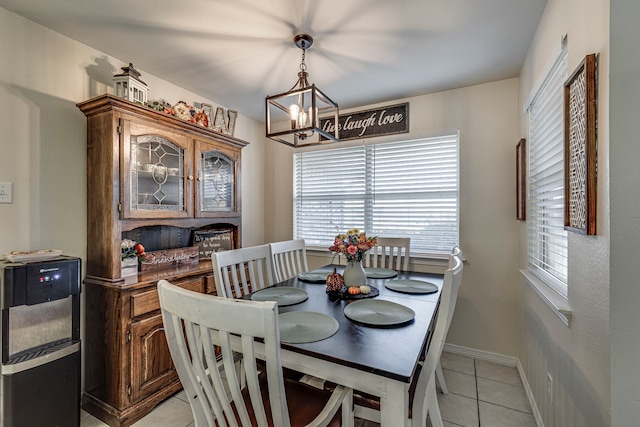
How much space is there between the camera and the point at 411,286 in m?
1.91

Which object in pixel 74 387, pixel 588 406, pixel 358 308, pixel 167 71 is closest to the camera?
pixel 588 406

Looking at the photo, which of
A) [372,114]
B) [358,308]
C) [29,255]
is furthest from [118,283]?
[372,114]

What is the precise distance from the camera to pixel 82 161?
1975mm

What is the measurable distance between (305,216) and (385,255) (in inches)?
47.9

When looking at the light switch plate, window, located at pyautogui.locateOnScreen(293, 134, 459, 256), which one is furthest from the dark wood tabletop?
the light switch plate

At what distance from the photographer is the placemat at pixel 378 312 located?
1.31m

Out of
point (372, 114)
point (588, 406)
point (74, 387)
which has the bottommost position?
point (74, 387)

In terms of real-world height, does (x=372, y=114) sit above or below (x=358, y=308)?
above

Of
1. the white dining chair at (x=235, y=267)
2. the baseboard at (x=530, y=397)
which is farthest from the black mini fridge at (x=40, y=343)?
the baseboard at (x=530, y=397)

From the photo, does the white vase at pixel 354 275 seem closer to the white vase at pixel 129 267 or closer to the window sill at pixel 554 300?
the window sill at pixel 554 300

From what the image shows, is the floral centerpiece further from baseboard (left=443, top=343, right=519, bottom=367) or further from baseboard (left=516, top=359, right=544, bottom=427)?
baseboard (left=443, top=343, right=519, bottom=367)

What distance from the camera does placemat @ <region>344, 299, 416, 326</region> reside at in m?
1.31

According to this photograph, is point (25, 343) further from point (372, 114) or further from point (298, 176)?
point (372, 114)

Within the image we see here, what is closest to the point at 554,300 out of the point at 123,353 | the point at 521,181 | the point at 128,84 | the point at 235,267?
the point at 521,181
